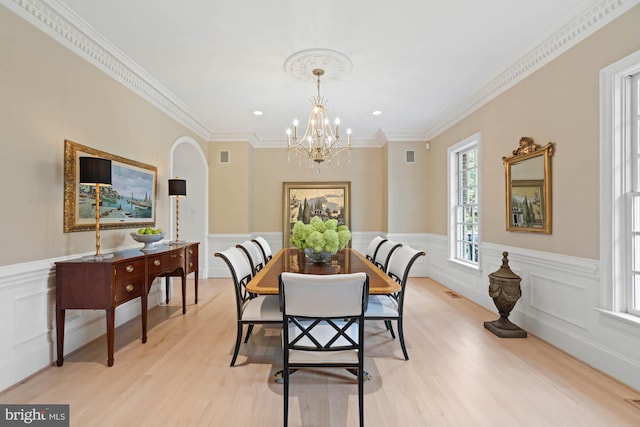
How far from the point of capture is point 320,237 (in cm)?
284

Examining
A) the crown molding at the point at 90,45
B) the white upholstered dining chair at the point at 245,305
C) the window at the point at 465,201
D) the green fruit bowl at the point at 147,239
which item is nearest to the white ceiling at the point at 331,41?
the crown molding at the point at 90,45

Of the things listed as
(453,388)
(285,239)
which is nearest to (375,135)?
(285,239)

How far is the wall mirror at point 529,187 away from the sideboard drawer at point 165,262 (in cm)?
389

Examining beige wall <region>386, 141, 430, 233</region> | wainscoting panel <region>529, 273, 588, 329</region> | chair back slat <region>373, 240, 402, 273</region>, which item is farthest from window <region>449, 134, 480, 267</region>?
chair back slat <region>373, 240, 402, 273</region>

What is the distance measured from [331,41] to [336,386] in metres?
2.95

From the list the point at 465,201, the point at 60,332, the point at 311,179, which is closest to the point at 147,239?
the point at 60,332

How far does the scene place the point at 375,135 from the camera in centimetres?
643

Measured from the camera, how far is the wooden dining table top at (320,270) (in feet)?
7.09

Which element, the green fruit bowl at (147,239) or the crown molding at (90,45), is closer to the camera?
the crown molding at (90,45)

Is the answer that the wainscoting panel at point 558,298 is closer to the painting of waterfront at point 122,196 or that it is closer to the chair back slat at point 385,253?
the chair back slat at point 385,253

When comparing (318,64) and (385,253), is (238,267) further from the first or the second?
(318,64)

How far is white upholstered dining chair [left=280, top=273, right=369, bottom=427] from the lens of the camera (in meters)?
1.75

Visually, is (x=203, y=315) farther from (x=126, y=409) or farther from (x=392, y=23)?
(x=392, y=23)

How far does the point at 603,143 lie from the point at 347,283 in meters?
2.38
